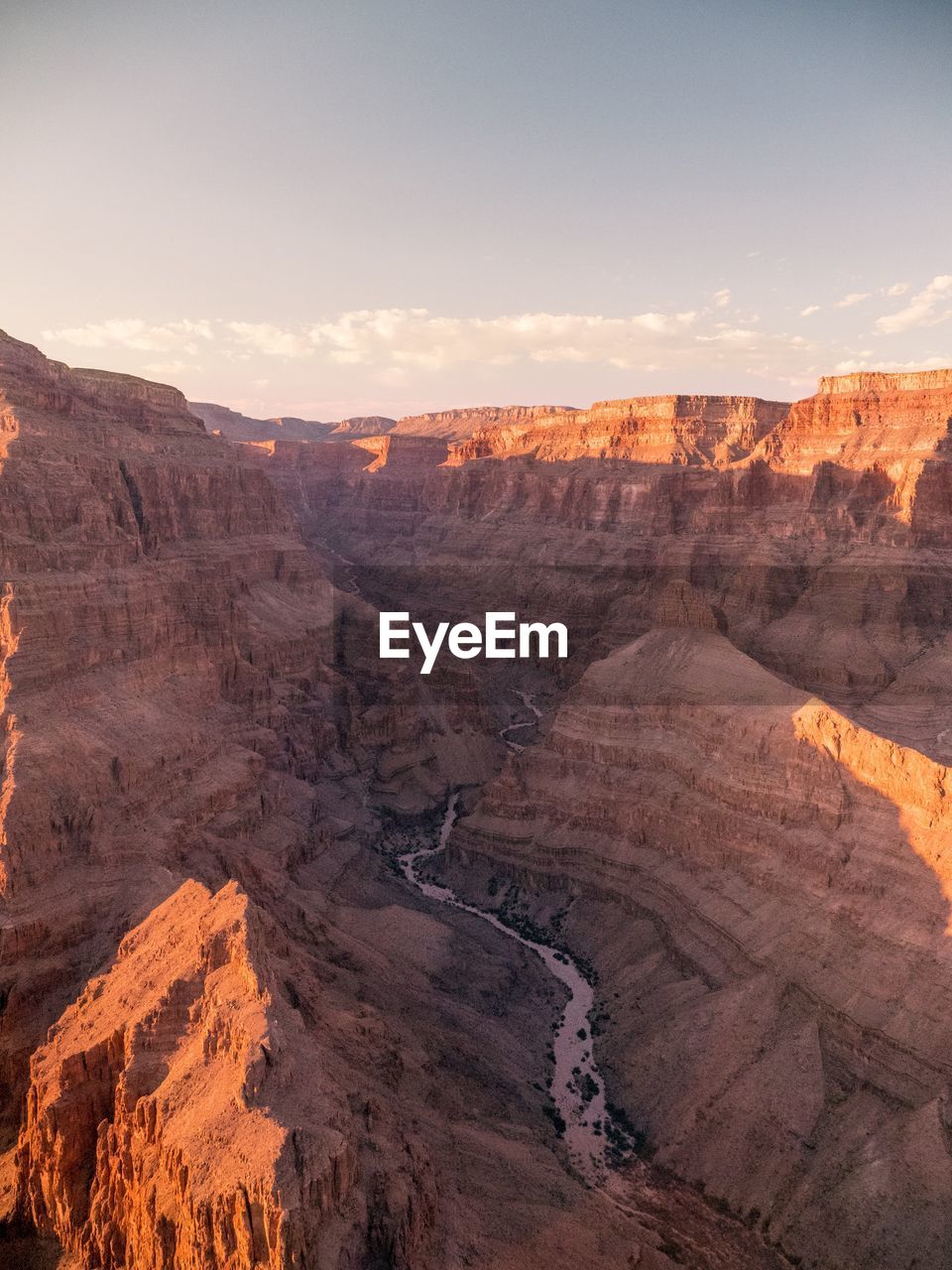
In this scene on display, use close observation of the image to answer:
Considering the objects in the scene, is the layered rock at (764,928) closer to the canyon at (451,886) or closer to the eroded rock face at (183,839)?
the canyon at (451,886)

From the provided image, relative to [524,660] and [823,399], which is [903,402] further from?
[524,660]

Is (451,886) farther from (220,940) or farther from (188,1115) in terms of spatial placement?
(188,1115)

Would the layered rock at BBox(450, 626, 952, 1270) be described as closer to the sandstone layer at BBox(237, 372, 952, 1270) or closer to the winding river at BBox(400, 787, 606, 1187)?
the sandstone layer at BBox(237, 372, 952, 1270)

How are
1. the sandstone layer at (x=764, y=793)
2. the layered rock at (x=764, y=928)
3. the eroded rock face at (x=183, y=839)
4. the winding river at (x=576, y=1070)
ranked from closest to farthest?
1. the eroded rock face at (x=183, y=839)
2. the layered rock at (x=764, y=928)
3. the sandstone layer at (x=764, y=793)
4. the winding river at (x=576, y=1070)

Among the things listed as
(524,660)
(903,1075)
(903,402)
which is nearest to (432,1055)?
(903,1075)

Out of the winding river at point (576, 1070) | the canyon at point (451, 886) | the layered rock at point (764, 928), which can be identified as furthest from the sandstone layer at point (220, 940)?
the layered rock at point (764, 928)
